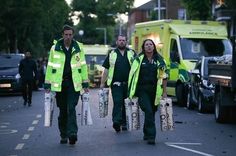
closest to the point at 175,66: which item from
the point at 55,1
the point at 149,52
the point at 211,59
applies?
the point at 211,59

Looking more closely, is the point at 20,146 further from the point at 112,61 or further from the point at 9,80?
the point at 9,80

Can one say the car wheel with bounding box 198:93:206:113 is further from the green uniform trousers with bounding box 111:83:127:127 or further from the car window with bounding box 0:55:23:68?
the car window with bounding box 0:55:23:68

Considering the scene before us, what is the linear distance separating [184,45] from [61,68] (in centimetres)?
1170

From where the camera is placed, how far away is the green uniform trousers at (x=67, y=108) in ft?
38.6

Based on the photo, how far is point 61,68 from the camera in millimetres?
11859

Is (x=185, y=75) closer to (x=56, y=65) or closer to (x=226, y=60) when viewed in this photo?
(x=226, y=60)

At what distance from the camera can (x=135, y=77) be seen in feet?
39.7

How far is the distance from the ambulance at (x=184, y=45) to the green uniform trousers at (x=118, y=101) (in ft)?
28.3

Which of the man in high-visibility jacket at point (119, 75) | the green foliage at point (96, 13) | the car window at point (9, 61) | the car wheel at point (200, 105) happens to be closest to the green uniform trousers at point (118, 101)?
the man in high-visibility jacket at point (119, 75)

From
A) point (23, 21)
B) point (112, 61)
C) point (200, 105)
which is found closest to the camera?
point (112, 61)

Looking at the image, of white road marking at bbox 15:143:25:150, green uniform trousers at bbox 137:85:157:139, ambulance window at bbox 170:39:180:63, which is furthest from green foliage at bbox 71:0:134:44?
green uniform trousers at bbox 137:85:157:139

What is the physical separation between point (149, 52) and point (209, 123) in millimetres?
4582

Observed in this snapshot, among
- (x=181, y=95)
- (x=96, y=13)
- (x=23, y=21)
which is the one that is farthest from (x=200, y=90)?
(x=96, y=13)

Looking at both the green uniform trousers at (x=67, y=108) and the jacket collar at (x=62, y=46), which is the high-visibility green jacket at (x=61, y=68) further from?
the green uniform trousers at (x=67, y=108)
